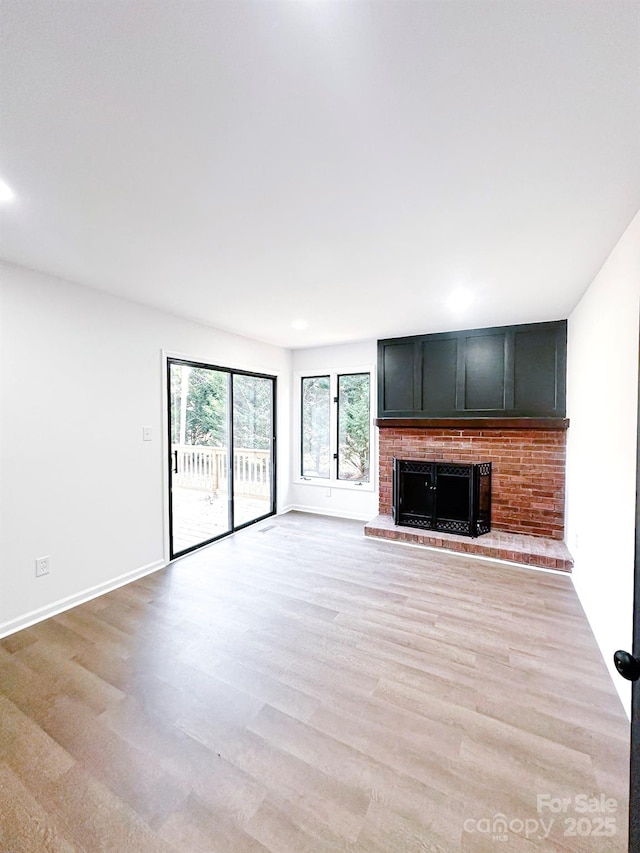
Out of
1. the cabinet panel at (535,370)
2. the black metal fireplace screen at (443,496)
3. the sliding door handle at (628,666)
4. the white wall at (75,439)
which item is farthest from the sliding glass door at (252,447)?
the sliding door handle at (628,666)

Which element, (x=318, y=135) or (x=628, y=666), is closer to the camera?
(x=628, y=666)

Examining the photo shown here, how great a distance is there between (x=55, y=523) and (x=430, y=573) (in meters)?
3.15

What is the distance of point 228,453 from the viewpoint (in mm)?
4297

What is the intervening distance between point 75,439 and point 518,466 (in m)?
4.36

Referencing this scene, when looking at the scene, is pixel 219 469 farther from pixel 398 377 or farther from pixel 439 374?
pixel 439 374

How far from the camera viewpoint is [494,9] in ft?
2.91

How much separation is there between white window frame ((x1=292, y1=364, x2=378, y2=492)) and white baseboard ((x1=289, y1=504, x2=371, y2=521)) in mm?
347

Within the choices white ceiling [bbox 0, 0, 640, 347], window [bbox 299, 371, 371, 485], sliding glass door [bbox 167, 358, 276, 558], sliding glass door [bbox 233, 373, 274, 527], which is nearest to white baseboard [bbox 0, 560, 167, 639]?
sliding glass door [bbox 167, 358, 276, 558]

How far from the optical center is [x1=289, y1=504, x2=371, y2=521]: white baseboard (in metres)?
5.09

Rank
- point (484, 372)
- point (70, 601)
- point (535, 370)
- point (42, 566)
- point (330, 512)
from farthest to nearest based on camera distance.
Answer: point (330, 512), point (484, 372), point (535, 370), point (70, 601), point (42, 566)

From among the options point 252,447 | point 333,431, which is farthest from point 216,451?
point 333,431

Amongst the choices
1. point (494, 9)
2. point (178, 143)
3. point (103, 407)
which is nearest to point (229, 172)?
point (178, 143)

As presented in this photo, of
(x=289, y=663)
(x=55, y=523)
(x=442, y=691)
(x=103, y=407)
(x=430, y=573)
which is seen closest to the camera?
(x=442, y=691)

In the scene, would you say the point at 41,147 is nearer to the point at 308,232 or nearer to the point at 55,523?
the point at 308,232
